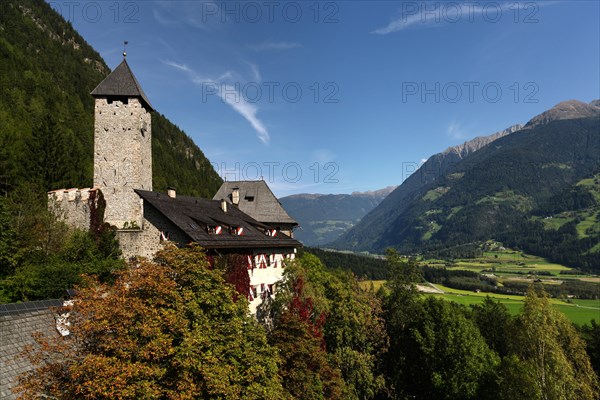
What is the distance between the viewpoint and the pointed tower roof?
3028 cm

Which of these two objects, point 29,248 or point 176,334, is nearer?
point 176,334

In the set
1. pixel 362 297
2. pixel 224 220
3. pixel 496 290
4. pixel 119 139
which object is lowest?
pixel 496 290

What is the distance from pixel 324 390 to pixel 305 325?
5.84 meters

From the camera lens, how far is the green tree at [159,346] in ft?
36.7

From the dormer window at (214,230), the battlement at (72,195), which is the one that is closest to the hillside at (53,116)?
the battlement at (72,195)

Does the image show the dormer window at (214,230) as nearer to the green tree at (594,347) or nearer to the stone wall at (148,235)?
the stone wall at (148,235)

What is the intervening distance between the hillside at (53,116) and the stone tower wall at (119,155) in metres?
14.8

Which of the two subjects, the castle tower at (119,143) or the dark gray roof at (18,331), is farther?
the castle tower at (119,143)

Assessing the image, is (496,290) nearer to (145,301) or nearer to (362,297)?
(362,297)

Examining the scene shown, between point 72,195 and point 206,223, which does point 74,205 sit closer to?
point 72,195

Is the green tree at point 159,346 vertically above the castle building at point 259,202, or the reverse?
the castle building at point 259,202

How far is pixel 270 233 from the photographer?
35.8 metres

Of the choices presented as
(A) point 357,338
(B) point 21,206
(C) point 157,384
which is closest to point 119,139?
(B) point 21,206

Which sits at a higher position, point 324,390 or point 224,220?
point 224,220
